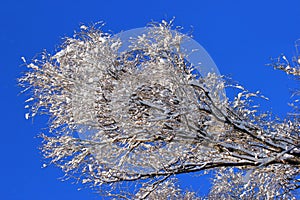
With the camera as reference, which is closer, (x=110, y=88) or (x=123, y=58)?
(x=110, y=88)

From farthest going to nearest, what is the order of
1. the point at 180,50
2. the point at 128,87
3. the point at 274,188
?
the point at 274,188, the point at 180,50, the point at 128,87

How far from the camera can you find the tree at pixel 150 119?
714 cm

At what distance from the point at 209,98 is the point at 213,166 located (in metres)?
1.12

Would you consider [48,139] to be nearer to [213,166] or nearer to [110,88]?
[110,88]

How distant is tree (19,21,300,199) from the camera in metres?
7.14

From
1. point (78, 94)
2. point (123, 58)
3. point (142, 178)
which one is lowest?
point (142, 178)

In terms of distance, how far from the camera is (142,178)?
813 centimetres

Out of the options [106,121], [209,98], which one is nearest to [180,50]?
[209,98]

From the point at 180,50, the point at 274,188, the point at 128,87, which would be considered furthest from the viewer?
the point at 274,188

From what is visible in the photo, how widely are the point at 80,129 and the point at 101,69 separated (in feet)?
3.67

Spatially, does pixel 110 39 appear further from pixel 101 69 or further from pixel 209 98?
pixel 209 98

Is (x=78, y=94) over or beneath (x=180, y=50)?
beneath

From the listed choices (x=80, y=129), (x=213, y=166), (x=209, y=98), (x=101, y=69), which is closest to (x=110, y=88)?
(x=101, y=69)

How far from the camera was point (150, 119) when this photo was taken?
280 inches
